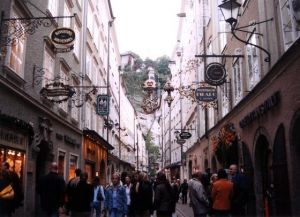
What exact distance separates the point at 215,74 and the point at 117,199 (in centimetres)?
784

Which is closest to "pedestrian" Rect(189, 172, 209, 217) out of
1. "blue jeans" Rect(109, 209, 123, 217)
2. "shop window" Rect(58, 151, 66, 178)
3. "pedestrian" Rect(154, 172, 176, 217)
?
"pedestrian" Rect(154, 172, 176, 217)

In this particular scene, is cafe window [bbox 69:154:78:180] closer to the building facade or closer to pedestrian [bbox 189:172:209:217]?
the building facade

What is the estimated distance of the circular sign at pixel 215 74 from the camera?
18.1 metres

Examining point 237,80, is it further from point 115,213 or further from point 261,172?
point 115,213

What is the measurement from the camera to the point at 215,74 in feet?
59.9

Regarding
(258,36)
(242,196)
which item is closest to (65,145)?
(258,36)

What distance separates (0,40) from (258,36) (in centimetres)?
901

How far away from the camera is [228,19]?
13938 mm

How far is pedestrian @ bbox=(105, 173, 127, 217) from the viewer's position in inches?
503

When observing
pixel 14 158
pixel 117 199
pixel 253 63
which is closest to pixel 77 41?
pixel 253 63

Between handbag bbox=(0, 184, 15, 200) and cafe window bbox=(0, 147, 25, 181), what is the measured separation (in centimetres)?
382

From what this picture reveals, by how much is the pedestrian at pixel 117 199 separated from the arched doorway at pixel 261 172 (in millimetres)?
5853

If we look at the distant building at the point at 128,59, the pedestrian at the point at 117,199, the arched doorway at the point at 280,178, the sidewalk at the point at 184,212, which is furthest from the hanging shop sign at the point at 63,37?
the distant building at the point at 128,59

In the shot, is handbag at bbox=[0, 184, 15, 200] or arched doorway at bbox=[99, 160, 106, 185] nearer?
handbag at bbox=[0, 184, 15, 200]
